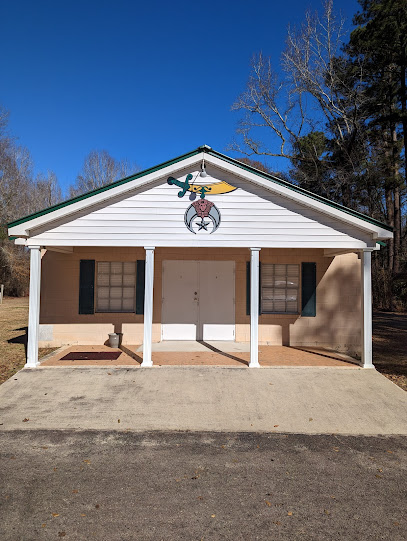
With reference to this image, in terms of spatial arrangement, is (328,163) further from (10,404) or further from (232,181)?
(10,404)

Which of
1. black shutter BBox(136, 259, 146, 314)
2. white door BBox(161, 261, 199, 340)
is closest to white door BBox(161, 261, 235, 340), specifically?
white door BBox(161, 261, 199, 340)

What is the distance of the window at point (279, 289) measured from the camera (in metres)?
10.2

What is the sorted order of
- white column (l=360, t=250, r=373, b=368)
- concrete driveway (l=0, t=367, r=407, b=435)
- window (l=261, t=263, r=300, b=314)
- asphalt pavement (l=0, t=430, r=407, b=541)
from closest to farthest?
asphalt pavement (l=0, t=430, r=407, b=541)
concrete driveway (l=0, t=367, r=407, b=435)
white column (l=360, t=250, r=373, b=368)
window (l=261, t=263, r=300, b=314)

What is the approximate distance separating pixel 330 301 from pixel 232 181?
4380 millimetres

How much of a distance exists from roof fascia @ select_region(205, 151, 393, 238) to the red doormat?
4799mm

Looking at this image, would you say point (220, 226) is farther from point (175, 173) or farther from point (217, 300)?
point (217, 300)

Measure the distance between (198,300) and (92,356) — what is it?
3.07 m

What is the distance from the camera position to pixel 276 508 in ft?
11.1

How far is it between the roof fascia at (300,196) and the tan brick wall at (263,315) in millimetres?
2344

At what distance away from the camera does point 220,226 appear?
793 cm

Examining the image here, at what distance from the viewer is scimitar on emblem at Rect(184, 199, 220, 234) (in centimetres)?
789

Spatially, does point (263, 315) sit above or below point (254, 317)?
below

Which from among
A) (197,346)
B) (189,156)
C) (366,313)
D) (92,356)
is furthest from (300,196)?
(92,356)

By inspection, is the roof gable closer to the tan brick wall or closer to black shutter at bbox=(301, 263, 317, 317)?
the tan brick wall
